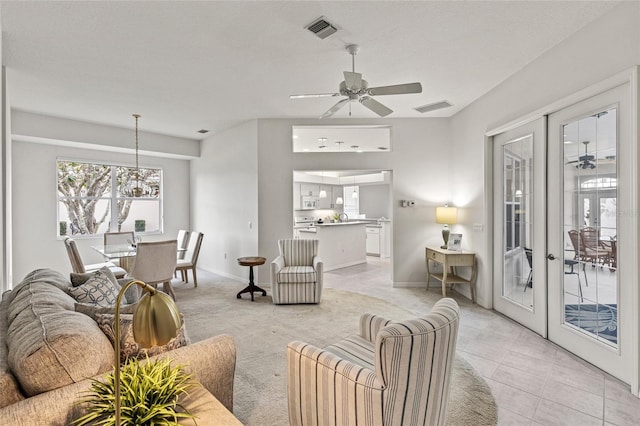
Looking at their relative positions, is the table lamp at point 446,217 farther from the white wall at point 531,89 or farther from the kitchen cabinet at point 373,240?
the kitchen cabinet at point 373,240

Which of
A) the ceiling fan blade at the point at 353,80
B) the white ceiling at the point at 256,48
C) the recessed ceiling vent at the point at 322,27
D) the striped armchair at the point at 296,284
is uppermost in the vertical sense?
the white ceiling at the point at 256,48

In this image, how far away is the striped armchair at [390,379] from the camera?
131cm

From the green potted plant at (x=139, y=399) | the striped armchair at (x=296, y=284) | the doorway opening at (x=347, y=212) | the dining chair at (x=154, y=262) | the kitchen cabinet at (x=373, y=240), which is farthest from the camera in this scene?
the kitchen cabinet at (x=373, y=240)

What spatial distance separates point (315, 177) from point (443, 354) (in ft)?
27.7

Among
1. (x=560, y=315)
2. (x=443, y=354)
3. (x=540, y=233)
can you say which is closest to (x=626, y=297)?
(x=560, y=315)

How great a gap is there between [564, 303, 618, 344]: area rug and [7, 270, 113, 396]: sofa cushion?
3554mm

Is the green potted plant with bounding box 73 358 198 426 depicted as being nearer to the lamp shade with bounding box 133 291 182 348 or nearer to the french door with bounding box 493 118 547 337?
the lamp shade with bounding box 133 291 182 348

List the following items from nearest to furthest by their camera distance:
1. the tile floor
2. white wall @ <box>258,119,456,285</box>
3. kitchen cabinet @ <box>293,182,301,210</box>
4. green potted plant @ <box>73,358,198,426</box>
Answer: green potted plant @ <box>73,358,198,426</box>
the tile floor
white wall @ <box>258,119,456,285</box>
kitchen cabinet @ <box>293,182,301,210</box>

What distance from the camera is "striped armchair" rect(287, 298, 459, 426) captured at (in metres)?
1.31

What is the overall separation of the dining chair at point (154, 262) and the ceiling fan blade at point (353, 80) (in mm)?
3267

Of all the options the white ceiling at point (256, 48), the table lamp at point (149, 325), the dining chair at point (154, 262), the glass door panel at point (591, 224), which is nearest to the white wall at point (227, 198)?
the white ceiling at point (256, 48)

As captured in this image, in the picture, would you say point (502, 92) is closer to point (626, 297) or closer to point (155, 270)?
point (626, 297)

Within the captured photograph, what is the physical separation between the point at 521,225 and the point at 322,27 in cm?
313

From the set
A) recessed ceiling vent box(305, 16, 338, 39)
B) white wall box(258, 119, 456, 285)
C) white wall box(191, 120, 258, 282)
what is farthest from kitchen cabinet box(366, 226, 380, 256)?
recessed ceiling vent box(305, 16, 338, 39)
